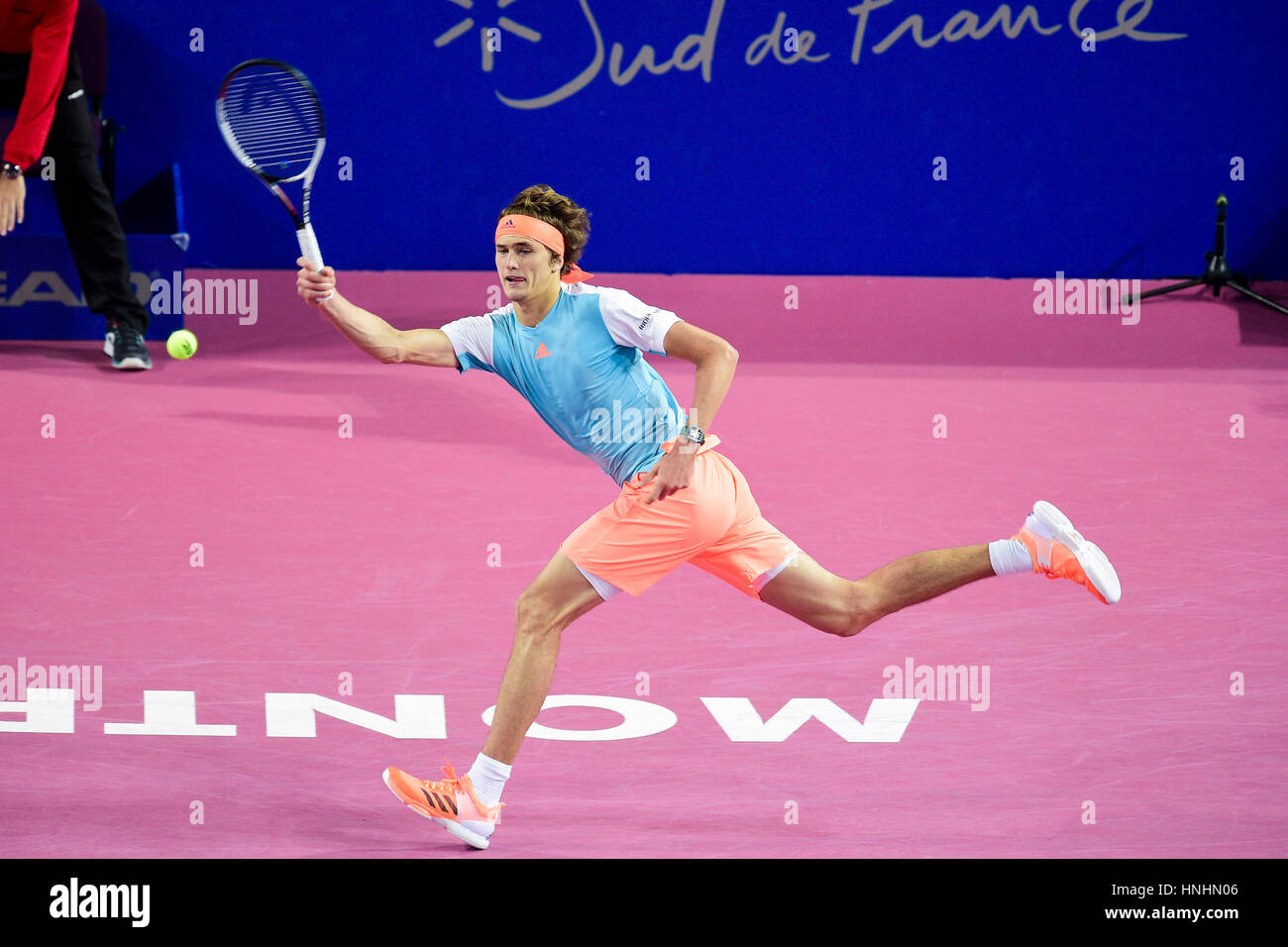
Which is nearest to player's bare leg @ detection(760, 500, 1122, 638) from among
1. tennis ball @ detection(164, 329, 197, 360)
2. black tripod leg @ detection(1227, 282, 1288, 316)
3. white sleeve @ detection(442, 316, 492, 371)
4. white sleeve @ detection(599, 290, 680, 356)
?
white sleeve @ detection(599, 290, 680, 356)

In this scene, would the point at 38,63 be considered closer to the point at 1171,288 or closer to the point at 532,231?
the point at 532,231

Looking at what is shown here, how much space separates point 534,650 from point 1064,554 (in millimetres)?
1567

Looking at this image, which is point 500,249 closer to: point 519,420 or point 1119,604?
point 1119,604

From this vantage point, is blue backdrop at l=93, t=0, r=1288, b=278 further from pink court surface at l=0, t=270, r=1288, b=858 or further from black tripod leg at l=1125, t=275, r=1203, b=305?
pink court surface at l=0, t=270, r=1288, b=858

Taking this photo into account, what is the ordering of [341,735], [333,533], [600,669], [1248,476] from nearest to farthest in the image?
[341,735], [600,669], [333,533], [1248,476]

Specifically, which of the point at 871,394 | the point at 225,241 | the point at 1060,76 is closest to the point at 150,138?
the point at 225,241

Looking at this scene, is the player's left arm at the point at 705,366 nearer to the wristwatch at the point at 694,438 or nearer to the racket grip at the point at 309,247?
the wristwatch at the point at 694,438

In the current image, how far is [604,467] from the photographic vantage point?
4.31 meters

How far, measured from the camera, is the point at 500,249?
4086 mm

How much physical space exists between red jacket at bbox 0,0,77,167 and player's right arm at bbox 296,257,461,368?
4538mm

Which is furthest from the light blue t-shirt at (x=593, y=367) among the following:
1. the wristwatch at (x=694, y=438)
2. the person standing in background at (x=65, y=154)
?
the person standing in background at (x=65, y=154)

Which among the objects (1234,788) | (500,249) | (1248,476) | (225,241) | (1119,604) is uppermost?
(225,241)

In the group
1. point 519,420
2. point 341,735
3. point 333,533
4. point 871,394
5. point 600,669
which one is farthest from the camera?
point 871,394

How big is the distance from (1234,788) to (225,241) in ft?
27.3
